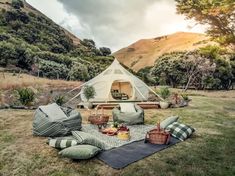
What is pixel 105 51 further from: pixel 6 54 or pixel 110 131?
pixel 110 131

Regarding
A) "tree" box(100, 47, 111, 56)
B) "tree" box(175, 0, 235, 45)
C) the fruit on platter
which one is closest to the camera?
the fruit on platter

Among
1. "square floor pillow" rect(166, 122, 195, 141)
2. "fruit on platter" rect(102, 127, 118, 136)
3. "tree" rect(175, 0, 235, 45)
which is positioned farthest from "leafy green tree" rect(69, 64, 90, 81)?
"square floor pillow" rect(166, 122, 195, 141)

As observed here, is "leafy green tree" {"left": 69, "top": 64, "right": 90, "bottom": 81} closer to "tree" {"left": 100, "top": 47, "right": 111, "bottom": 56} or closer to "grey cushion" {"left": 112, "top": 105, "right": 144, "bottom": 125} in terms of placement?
"grey cushion" {"left": 112, "top": 105, "right": 144, "bottom": 125}

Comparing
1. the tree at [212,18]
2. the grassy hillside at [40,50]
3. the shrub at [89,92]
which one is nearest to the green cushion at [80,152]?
the tree at [212,18]

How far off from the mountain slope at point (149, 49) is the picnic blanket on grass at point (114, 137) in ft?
201

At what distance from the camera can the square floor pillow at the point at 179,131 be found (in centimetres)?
907

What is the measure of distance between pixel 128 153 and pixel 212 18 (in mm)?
10792

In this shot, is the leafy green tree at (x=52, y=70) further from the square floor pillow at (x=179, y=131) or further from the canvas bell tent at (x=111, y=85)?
the square floor pillow at (x=179, y=131)

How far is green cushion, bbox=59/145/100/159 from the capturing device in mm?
6711

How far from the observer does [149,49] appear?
284 feet

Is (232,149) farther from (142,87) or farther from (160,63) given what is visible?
(160,63)

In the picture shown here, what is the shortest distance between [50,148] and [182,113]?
8687mm

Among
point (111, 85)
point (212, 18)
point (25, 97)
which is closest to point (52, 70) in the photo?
point (111, 85)

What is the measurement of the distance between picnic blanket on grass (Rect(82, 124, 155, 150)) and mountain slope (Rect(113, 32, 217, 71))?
61162mm
